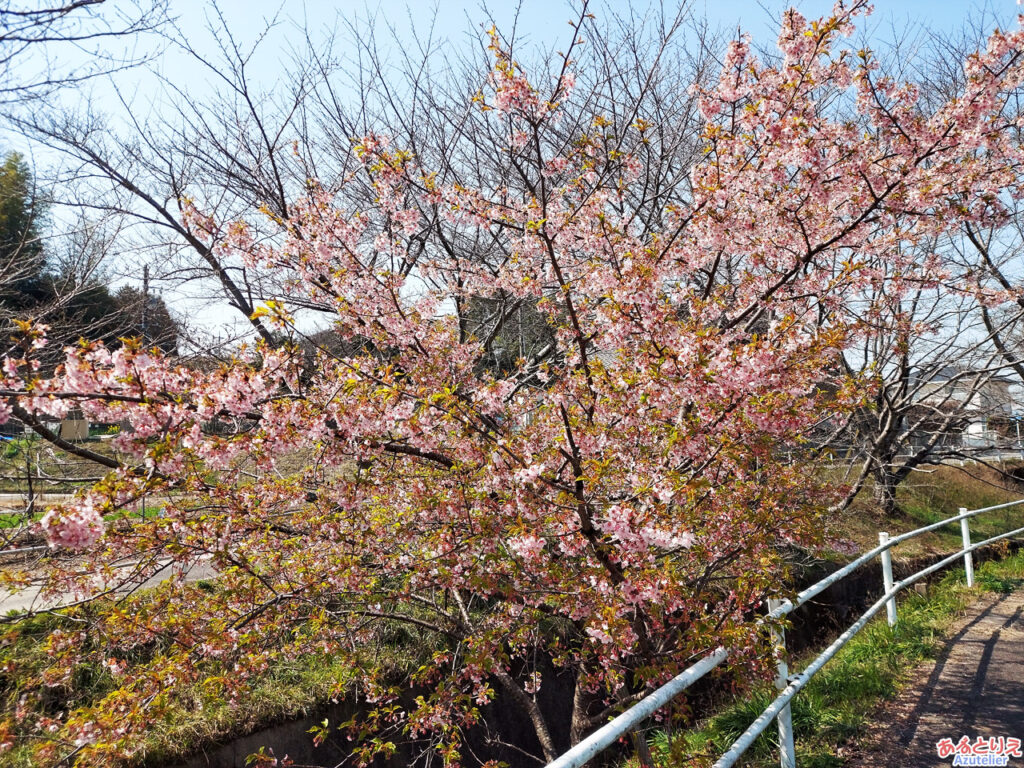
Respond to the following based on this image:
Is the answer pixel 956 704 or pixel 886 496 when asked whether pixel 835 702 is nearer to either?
pixel 956 704

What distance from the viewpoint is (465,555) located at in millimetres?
3893

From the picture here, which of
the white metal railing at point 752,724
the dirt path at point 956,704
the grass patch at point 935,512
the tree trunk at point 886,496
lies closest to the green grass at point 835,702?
the dirt path at point 956,704

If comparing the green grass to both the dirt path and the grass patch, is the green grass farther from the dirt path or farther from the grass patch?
the grass patch

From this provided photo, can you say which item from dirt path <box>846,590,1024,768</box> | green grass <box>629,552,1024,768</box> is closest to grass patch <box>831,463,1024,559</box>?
green grass <box>629,552,1024,768</box>

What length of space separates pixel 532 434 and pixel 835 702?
301cm

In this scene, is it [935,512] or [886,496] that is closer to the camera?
[886,496]

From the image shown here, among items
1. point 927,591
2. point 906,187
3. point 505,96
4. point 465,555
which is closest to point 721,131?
point 906,187

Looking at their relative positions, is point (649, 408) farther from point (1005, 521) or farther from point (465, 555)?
point (1005, 521)

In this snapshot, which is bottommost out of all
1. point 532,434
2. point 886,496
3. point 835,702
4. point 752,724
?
point 835,702

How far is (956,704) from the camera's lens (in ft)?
14.5

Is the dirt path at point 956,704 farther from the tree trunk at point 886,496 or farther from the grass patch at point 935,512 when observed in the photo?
the tree trunk at point 886,496

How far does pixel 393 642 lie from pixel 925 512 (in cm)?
1409

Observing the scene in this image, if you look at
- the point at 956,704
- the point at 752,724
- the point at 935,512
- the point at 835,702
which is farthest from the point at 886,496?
the point at 752,724

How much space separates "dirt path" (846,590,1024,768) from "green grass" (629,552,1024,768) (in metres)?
0.12
